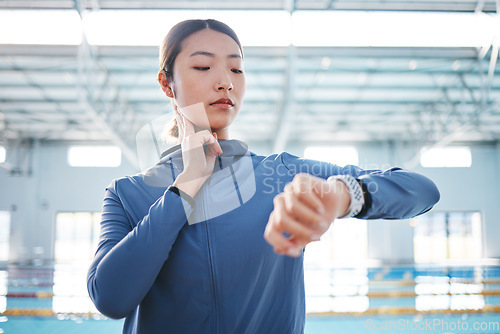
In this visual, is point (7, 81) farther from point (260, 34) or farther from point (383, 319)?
point (383, 319)

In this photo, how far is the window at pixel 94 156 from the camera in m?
15.9

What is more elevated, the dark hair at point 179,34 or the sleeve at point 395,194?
the dark hair at point 179,34

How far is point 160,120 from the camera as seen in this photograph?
4.32 feet

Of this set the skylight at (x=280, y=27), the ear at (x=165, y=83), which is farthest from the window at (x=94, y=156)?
the ear at (x=165, y=83)

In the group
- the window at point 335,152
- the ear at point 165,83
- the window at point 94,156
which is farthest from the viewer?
the window at point 335,152

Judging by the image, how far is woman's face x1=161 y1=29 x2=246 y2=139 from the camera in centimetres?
96

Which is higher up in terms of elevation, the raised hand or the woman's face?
the woman's face

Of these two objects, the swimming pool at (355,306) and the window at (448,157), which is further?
the window at (448,157)

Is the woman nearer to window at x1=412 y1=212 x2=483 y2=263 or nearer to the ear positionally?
the ear

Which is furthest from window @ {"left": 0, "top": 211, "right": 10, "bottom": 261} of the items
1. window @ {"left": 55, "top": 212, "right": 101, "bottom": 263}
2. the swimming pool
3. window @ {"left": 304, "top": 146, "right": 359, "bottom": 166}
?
window @ {"left": 304, "top": 146, "right": 359, "bottom": 166}

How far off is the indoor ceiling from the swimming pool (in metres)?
3.71

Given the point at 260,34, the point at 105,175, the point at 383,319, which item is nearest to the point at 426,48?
the point at 260,34

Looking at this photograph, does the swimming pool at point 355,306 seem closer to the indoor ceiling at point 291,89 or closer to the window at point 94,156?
the indoor ceiling at point 291,89

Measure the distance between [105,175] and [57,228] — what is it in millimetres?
2871
